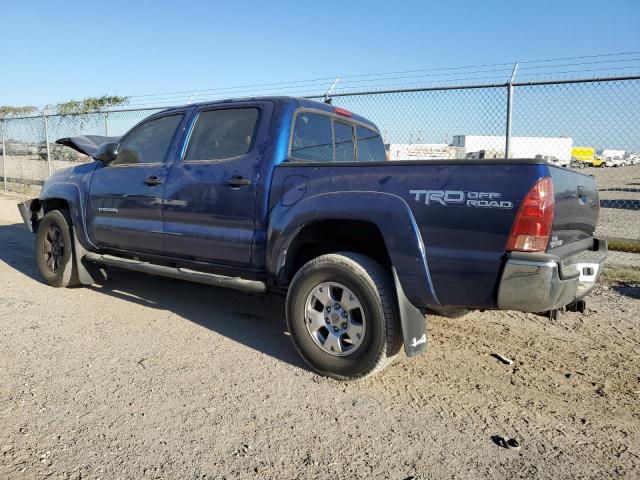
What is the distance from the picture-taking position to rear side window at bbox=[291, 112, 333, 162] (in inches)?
158

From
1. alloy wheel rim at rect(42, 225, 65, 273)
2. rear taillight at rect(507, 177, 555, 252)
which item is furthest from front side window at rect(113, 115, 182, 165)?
rear taillight at rect(507, 177, 555, 252)

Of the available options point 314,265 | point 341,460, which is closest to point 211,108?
point 314,265

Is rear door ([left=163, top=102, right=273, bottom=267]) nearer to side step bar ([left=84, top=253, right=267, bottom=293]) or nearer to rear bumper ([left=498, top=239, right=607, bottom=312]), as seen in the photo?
side step bar ([left=84, top=253, right=267, bottom=293])

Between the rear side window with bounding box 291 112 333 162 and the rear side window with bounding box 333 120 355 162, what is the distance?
0.11m

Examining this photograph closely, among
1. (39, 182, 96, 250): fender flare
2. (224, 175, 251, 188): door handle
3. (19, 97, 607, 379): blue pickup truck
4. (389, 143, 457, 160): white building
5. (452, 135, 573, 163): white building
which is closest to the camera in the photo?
(19, 97, 607, 379): blue pickup truck

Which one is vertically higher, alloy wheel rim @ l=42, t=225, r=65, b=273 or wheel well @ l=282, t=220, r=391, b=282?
wheel well @ l=282, t=220, r=391, b=282

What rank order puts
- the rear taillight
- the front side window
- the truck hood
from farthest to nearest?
the truck hood
the front side window
the rear taillight

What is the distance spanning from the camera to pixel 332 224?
3594 millimetres

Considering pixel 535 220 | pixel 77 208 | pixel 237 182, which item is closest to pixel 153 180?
pixel 237 182

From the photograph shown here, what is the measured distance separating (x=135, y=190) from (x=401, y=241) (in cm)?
283

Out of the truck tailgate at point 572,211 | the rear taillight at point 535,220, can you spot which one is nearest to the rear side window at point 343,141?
the truck tailgate at point 572,211

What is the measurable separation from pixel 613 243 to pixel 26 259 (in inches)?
309

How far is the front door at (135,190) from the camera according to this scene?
14.9ft

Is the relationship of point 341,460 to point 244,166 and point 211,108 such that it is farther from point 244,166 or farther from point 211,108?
point 211,108
